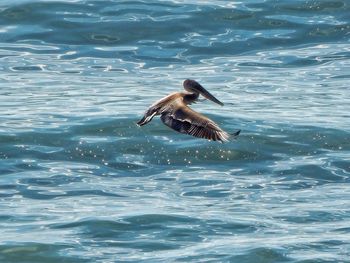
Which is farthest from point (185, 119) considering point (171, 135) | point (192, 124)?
point (171, 135)

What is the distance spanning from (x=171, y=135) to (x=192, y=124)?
5.35 m

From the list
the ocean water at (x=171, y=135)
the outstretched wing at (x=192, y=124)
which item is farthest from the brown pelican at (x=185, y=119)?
the ocean water at (x=171, y=135)

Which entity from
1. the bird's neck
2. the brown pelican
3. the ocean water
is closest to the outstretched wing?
the brown pelican

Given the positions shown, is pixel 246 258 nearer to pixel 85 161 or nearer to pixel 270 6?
pixel 85 161

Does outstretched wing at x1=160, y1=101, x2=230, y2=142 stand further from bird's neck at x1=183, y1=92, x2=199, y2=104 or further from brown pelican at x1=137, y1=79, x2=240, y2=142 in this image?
bird's neck at x1=183, y1=92, x2=199, y2=104

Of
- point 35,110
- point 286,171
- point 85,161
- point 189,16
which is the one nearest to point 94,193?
point 85,161

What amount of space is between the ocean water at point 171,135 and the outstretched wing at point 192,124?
5.67 feet

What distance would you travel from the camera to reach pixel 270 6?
20.4 meters

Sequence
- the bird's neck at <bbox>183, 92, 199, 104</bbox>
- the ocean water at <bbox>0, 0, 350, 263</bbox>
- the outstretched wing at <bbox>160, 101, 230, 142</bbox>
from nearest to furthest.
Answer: the outstretched wing at <bbox>160, 101, 230, 142</bbox>
the bird's neck at <bbox>183, 92, 199, 104</bbox>
the ocean water at <bbox>0, 0, 350, 263</bbox>

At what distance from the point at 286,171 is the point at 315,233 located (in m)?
2.16

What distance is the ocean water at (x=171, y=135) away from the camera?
36.5 feet

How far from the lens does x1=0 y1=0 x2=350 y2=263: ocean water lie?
11.1 m

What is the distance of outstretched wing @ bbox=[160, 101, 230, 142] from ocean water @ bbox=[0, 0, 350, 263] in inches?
68.1

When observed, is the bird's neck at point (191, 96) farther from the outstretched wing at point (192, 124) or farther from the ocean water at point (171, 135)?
the ocean water at point (171, 135)
